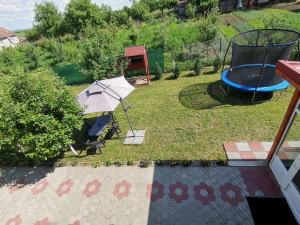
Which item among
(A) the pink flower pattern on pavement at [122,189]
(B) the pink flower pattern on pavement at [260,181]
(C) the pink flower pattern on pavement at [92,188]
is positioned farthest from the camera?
(C) the pink flower pattern on pavement at [92,188]

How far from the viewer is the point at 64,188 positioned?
6.71m

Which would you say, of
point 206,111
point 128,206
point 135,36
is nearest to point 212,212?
point 128,206

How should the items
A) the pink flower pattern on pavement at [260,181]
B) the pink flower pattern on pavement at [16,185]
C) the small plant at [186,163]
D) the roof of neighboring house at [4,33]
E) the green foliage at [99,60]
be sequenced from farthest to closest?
the roof of neighboring house at [4,33], the green foliage at [99,60], the pink flower pattern on pavement at [16,185], the small plant at [186,163], the pink flower pattern on pavement at [260,181]

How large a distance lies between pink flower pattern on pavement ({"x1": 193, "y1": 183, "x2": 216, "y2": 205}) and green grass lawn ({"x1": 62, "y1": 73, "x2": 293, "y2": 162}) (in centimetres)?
111

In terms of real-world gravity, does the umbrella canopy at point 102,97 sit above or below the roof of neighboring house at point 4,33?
above

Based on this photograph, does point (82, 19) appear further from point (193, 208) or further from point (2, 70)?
point (193, 208)

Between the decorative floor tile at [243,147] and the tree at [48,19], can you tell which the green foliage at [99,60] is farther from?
the tree at [48,19]

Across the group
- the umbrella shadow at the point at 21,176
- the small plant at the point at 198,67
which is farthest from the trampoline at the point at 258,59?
the umbrella shadow at the point at 21,176

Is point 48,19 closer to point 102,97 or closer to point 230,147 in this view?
point 102,97

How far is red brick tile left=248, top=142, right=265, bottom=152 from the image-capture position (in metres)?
6.81

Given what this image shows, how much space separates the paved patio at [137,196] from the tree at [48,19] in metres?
34.6

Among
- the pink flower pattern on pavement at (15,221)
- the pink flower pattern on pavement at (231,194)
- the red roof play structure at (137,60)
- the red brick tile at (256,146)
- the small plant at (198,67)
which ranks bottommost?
the pink flower pattern on pavement at (15,221)

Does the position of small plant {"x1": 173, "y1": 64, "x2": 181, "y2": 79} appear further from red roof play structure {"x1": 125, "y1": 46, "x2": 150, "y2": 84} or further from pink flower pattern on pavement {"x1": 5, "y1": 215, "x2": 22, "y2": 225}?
pink flower pattern on pavement {"x1": 5, "y1": 215, "x2": 22, "y2": 225}

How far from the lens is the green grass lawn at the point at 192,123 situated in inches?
291
